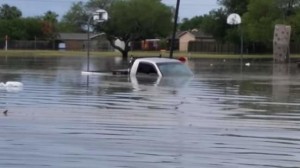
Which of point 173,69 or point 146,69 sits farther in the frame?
point 173,69

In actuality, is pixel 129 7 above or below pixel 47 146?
above

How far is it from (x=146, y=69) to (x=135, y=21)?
60.6m

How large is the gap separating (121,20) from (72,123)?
76.0 metres

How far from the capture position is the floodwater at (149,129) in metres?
9.93

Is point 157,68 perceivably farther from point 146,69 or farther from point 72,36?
point 72,36

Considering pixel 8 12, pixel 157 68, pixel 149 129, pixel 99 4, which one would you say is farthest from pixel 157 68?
pixel 8 12

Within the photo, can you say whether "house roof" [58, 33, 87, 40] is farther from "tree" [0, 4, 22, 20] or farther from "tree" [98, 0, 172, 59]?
"tree" [98, 0, 172, 59]

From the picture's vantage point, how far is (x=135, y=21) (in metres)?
90.1

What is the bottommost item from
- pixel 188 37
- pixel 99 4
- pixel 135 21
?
pixel 188 37

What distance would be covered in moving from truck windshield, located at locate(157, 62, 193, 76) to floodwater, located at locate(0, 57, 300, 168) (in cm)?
672

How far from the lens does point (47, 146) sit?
10969 millimetres

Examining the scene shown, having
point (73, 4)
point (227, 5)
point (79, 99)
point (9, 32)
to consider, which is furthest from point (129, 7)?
point (79, 99)

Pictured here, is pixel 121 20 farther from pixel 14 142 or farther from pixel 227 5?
pixel 14 142

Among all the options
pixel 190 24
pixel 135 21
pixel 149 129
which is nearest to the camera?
pixel 149 129
